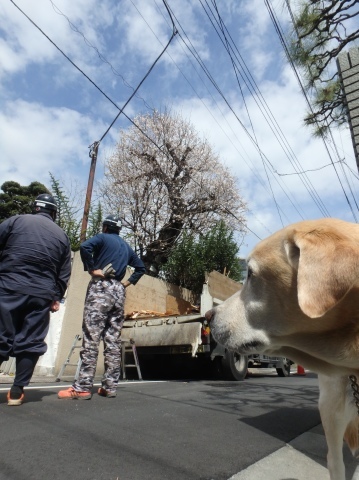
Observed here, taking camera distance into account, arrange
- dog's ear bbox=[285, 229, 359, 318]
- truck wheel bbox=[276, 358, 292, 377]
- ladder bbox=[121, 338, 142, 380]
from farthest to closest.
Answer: truck wheel bbox=[276, 358, 292, 377], ladder bbox=[121, 338, 142, 380], dog's ear bbox=[285, 229, 359, 318]

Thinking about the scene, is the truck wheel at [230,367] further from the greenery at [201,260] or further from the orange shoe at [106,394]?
the greenery at [201,260]

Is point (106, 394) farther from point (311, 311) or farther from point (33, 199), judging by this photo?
point (33, 199)

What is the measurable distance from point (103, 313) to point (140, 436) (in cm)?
167

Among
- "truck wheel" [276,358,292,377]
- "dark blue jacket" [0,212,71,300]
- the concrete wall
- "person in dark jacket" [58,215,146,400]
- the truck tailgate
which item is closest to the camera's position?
"dark blue jacket" [0,212,71,300]

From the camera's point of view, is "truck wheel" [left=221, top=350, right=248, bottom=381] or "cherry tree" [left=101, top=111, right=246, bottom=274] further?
"cherry tree" [left=101, top=111, right=246, bottom=274]

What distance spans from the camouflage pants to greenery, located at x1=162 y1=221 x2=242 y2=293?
10.3 m

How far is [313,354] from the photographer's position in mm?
1635

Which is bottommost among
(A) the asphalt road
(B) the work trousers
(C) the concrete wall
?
(A) the asphalt road

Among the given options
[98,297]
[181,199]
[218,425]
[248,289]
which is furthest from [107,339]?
[181,199]

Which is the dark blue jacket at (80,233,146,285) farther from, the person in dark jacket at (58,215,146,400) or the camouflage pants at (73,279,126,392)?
the camouflage pants at (73,279,126,392)

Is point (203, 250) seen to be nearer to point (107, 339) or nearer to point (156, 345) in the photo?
point (156, 345)

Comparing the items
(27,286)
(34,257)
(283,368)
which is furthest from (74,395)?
(283,368)

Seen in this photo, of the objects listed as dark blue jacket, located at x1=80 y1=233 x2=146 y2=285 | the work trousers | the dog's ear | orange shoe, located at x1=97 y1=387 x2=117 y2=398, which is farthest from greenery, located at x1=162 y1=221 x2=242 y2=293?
the dog's ear

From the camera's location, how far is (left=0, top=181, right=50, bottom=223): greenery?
12.6 meters
